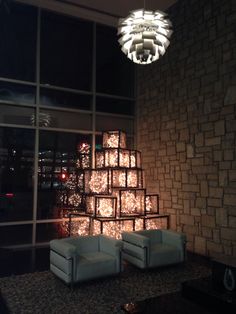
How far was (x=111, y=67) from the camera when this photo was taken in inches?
288

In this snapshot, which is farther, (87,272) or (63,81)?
(63,81)

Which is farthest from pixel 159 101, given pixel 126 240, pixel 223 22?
pixel 126 240

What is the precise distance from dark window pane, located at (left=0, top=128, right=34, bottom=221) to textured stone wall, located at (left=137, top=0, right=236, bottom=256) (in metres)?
2.58

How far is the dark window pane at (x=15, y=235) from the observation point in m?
6.00

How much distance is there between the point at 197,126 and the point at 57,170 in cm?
296

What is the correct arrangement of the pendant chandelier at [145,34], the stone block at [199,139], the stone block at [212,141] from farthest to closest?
the stone block at [199,139], the stone block at [212,141], the pendant chandelier at [145,34]

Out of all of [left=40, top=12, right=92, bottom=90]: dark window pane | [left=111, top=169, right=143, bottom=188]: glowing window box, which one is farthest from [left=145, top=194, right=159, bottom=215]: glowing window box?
[left=40, top=12, right=92, bottom=90]: dark window pane

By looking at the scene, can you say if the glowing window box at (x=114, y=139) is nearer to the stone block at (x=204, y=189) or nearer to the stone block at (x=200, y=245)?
the stone block at (x=204, y=189)

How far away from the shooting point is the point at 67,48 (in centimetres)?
686

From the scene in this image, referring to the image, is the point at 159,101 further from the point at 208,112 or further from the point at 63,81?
the point at 63,81

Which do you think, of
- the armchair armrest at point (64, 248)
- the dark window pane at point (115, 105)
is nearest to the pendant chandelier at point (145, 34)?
the armchair armrest at point (64, 248)

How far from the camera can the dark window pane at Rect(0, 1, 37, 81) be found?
6277 millimetres

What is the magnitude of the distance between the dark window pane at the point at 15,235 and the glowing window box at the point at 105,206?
1.48m

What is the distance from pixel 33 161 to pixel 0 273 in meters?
2.45
